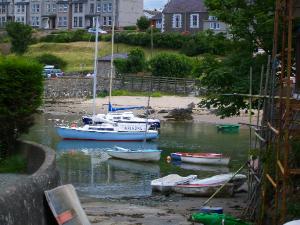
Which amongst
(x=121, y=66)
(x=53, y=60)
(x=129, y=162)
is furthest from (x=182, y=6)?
(x=129, y=162)

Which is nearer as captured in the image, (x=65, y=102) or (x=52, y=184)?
(x=52, y=184)

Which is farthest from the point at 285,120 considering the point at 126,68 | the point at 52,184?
the point at 126,68

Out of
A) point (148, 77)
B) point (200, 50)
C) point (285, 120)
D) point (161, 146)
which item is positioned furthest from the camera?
point (200, 50)

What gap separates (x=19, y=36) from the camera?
11181 cm

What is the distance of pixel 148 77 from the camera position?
85250 mm

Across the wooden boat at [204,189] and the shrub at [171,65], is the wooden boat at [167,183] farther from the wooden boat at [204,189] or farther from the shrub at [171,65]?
the shrub at [171,65]

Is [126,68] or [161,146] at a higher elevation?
[126,68]

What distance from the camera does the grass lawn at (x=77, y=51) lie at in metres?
103

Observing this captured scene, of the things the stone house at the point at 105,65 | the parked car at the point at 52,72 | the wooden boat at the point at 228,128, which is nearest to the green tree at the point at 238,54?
the wooden boat at the point at 228,128

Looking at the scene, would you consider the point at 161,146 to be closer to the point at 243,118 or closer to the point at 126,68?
the point at 243,118

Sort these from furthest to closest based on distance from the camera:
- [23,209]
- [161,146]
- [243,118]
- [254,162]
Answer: [243,118] → [161,146] → [254,162] → [23,209]

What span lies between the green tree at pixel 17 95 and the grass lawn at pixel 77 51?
78.7 m

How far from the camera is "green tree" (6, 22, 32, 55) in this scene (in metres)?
111

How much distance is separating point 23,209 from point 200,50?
289ft
